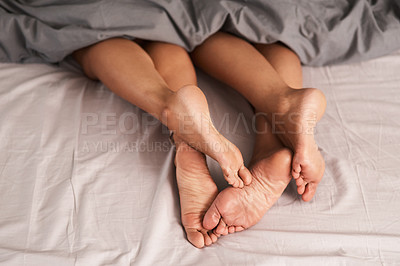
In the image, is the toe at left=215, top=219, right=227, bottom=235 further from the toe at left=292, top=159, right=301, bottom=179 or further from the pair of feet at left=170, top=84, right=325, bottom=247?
the toe at left=292, top=159, right=301, bottom=179

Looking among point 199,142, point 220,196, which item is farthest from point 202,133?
point 220,196

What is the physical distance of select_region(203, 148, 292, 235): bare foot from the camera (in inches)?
32.0

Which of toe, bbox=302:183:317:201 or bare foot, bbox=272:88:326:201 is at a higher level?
bare foot, bbox=272:88:326:201

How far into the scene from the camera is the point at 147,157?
3.20ft

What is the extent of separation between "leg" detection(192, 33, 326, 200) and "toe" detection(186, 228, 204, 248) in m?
0.23

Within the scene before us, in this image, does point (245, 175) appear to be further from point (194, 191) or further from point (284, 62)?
point (284, 62)

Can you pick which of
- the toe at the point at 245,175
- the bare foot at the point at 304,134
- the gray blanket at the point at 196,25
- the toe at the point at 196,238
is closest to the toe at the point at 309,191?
the bare foot at the point at 304,134

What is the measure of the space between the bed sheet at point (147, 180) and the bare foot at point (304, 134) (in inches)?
2.4

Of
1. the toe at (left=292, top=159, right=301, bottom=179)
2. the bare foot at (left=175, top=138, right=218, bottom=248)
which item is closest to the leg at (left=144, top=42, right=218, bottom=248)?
the bare foot at (left=175, top=138, right=218, bottom=248)

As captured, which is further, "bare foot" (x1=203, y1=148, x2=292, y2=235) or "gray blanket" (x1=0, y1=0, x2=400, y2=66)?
"gray blanket" (x1=0, y1=0, x2=400, y2=66)

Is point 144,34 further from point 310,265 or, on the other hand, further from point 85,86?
point 310,265

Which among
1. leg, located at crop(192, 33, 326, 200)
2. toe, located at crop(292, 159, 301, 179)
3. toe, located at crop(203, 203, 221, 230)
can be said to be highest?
leg, located at crop(192, 33, 326, 200)

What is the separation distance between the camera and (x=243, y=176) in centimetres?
85

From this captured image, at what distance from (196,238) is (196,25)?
0.55 m
